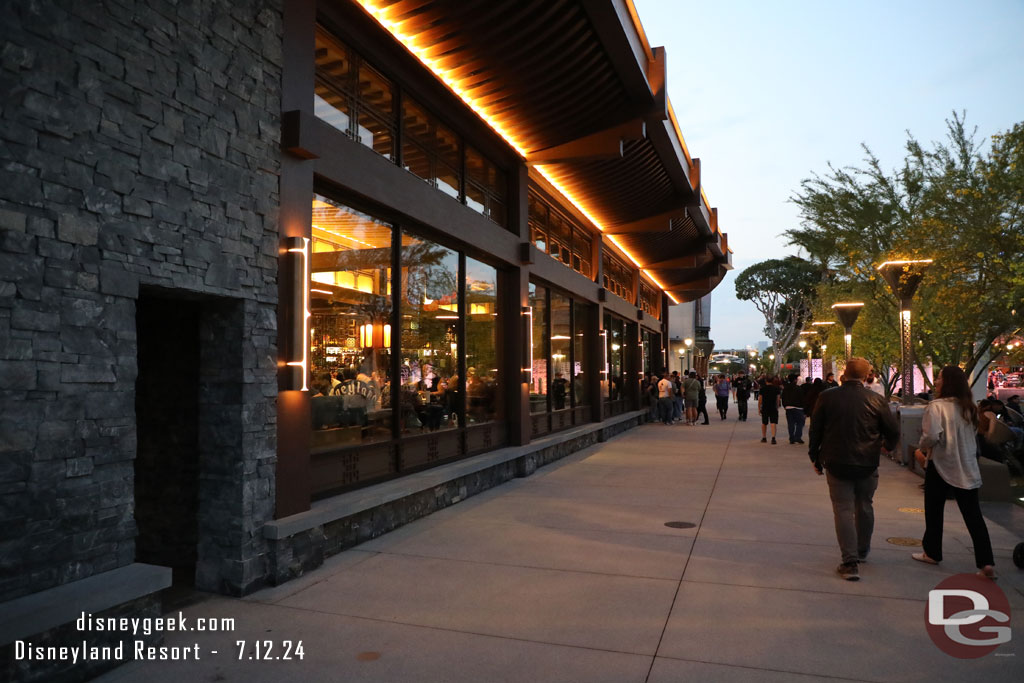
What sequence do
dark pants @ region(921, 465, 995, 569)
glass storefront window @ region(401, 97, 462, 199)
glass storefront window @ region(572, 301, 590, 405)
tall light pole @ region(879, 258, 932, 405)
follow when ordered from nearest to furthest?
1. dark pants @ region(921, 465, 995, 569)
2. glass storefront window @ region(401, 97, 462, 199)
3. tall light pole @ region(879, 258, 932, 405)
4. glass storefront window @ region(572, 301, 590, 405)

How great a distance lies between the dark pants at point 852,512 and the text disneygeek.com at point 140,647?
14.5ft

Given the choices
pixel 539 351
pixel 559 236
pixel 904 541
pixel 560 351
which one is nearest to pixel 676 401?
pixel 560 351

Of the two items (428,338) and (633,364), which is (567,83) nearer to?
(428,338)

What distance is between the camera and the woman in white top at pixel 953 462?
5770 mm

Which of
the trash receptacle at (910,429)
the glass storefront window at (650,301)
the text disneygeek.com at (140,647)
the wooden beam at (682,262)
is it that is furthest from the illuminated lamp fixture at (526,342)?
the glass storefront window at (650,301)

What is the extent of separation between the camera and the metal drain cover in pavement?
6.96 meters

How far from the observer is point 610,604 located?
524 centimetres

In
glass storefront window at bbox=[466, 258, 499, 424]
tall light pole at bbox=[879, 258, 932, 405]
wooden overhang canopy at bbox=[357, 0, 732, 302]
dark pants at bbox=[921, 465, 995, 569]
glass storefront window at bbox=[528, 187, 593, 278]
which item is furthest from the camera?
glass storefront window at bbox=[528, 187, 593, 278]

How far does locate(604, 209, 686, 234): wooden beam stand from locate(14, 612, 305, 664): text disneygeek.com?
1438 centimetres

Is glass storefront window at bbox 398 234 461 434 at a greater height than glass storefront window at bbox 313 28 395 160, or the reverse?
glass storefront window at bbox 313 28 395 160

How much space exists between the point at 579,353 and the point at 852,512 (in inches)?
449

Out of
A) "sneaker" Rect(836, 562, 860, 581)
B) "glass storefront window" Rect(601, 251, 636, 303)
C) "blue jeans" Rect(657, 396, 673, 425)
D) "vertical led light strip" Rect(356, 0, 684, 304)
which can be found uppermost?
"vertical led light strip" Rect(356, 0, 684, 304)

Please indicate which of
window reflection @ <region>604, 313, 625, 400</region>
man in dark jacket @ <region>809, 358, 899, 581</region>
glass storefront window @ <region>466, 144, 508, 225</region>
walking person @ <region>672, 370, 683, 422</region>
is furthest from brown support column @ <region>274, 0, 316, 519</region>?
walking person @ <region>672, 370, 683, 422</region>

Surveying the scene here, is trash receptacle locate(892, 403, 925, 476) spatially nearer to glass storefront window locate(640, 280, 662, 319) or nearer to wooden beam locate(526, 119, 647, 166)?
wooden beam locate(526, 119, 647, 166)
